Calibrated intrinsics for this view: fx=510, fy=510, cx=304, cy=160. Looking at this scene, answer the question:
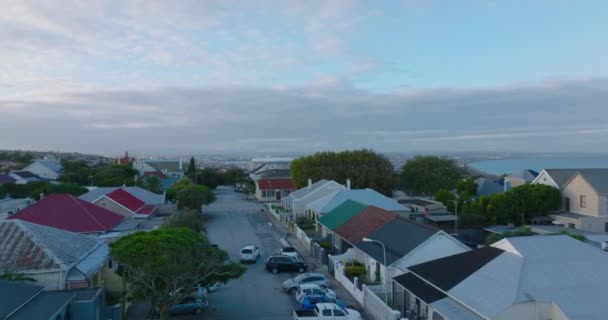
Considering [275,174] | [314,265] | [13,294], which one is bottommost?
[314,265]

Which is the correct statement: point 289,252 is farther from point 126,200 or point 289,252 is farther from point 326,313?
point 126,200

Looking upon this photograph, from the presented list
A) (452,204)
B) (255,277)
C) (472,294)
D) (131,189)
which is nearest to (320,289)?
(255,277)

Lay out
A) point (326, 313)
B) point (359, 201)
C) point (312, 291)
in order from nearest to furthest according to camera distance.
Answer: point (326, 313) → point (312, 291) → point (359, 201)

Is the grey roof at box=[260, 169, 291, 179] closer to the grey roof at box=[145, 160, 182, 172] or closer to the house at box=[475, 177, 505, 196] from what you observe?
the house at box=[475, 177, 505, 196]

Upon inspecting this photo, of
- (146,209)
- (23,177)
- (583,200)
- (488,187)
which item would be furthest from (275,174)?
(583,200)

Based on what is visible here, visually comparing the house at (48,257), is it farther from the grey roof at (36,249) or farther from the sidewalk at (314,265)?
the sidewalk at (314,265)

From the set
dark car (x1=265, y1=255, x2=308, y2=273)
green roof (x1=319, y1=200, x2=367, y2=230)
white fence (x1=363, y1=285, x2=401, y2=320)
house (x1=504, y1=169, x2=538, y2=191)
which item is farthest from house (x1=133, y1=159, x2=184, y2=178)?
white fence (x1=363, y1=285, x2=401, y2=320)

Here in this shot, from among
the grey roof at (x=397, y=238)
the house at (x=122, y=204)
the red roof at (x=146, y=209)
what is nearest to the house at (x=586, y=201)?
Answer: the grey roof at (x=397, y=238)
